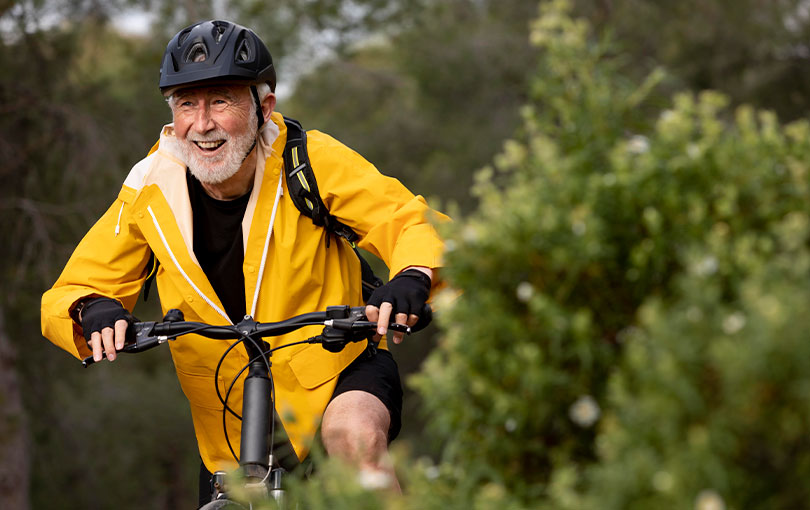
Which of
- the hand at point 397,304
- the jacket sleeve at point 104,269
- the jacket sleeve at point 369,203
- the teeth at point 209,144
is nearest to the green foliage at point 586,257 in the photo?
the hand at point 397,304

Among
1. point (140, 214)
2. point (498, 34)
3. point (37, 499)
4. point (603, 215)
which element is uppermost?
point (498, 34)

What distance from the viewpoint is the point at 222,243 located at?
4.01 m

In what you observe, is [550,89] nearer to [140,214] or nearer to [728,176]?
[728,176]

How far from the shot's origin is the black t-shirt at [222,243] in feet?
13.1

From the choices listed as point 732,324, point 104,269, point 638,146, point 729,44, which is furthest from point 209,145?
point 729,44

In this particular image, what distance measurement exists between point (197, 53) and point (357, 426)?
60.8 inches

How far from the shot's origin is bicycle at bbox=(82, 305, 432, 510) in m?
3.13

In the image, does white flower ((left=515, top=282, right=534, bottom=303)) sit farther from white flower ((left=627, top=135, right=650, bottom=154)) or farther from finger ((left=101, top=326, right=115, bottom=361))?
finger ((left=101, top=326, right=115, bottom=361))

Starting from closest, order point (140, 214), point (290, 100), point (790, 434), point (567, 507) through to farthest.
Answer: point (790, 434) < point (567, 507) < point (140, 214) < point (290, 100)

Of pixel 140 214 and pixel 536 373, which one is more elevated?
pixel 140 214

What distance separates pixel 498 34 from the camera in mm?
14898

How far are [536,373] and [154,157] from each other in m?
2.64

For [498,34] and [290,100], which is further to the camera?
[290,100]

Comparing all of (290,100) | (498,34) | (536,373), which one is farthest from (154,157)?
(290,100)
